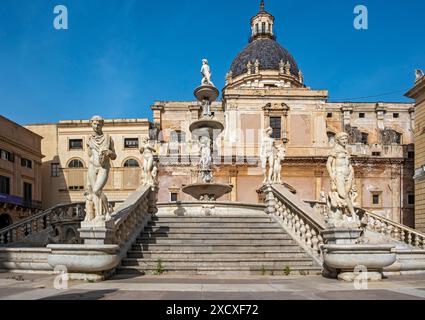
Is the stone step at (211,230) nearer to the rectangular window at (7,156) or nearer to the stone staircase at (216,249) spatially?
the stone staircase at (216,249)

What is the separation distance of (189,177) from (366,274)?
3060cm

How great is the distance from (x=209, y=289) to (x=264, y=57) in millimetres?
48995

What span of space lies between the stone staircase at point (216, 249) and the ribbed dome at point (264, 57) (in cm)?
4170

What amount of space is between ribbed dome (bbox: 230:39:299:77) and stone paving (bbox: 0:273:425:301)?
45.5 metres

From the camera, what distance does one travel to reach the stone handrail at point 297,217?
10.4 m

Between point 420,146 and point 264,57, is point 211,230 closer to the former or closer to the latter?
point 420,146

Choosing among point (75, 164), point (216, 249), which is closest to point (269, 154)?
point (216, 249)

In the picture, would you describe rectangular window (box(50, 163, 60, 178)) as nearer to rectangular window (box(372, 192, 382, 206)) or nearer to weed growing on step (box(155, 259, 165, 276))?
rectangular window (box(372, 192, 382, 206))

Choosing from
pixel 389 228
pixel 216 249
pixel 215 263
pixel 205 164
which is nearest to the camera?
pixel 215 263

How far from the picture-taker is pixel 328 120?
4888 centimetres

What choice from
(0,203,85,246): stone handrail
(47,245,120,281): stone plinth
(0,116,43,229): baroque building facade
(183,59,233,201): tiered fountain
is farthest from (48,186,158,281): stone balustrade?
(0,116,43,229): baroque building facade

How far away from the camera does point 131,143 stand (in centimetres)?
4694
